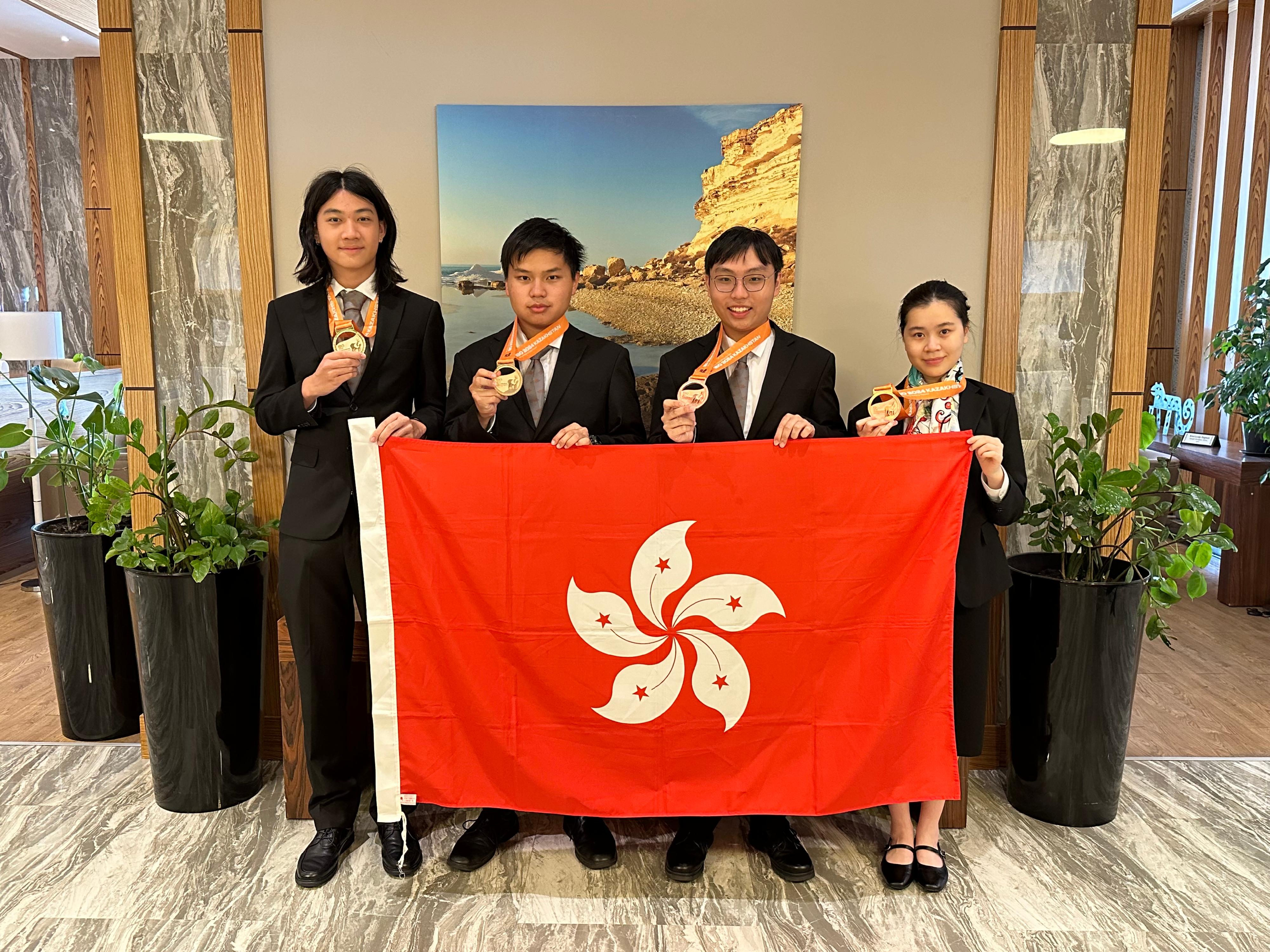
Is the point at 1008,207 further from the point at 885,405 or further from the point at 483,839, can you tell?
the point at 483,839

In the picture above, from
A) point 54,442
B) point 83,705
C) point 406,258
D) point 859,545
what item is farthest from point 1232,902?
point 54,442

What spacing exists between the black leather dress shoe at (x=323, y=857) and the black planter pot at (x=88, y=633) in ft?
3.69

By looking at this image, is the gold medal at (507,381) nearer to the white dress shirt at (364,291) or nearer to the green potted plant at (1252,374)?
the white dress shirt at (364,291)

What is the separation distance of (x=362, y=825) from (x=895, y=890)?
4.75ft

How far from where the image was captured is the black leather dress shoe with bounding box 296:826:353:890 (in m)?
2.24

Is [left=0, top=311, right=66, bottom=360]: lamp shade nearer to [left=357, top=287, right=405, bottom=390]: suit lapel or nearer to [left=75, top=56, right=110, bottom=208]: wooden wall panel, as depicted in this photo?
[left=75, top=56, right=110, bottom=208]: wooden wall panel

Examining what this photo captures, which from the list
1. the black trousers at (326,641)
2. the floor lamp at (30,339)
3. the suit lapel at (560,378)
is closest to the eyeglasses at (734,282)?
the suit lapel at (560,378)

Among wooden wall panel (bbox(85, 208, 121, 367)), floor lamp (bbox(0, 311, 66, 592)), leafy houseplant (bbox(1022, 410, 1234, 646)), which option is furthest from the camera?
wooden wall panel (bbox(85, 208, 121, 367))

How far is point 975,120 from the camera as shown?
106 inches

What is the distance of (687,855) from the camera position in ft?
7.50

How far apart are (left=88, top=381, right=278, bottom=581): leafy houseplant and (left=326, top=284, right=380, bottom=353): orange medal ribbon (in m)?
0.52

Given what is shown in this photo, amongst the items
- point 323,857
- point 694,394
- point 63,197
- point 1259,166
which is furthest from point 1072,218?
point 63,197

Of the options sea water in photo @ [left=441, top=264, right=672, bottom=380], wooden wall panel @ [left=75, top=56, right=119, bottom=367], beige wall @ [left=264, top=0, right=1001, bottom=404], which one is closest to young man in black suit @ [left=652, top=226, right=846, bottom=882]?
sea water in photo @ [left=441, top=264, right=672, bottom=380]

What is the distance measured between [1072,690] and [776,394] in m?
1.20
